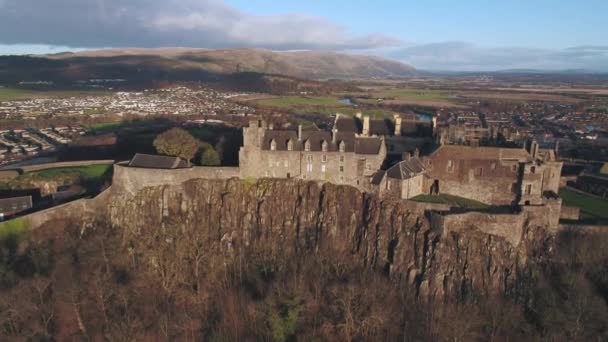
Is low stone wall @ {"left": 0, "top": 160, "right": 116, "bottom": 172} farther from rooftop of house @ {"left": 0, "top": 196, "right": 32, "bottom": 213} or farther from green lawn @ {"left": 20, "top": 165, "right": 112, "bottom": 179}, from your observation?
rooftop of house @ {"left": 0, "top": 196, "right": 32, "bottom": 213}

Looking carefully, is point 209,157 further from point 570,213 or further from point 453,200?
point 570,213

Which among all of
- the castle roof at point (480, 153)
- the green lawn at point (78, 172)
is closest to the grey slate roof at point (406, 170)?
the castle roof at point (480, 153)

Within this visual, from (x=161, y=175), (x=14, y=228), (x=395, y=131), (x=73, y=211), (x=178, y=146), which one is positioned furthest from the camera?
(x=395, y=131)

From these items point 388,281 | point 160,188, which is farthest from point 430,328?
point 160,188

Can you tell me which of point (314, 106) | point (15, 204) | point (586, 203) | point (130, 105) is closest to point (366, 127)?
point (586, 203)

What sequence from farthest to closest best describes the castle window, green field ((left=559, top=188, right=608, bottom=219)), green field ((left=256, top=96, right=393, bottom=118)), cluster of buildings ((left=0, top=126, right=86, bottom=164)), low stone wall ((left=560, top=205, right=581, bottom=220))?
green field ((left=256, top=96, right=393, bottom=118)), cluster of buildings ((left=0, top=126, right=86, bottom=164)), the castle window, green field ((left=559, top=188, right=608, bottom=219)), low stone wall ((left=560, top=205, right=581, bottom=220))

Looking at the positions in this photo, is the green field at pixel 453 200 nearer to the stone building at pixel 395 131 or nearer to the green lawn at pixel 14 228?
the stone building at pixel 395 131

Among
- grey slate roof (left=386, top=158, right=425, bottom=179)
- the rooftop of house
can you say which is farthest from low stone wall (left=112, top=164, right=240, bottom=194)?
grey slate roof (left=386, top=158, right=425, bottom=179)
